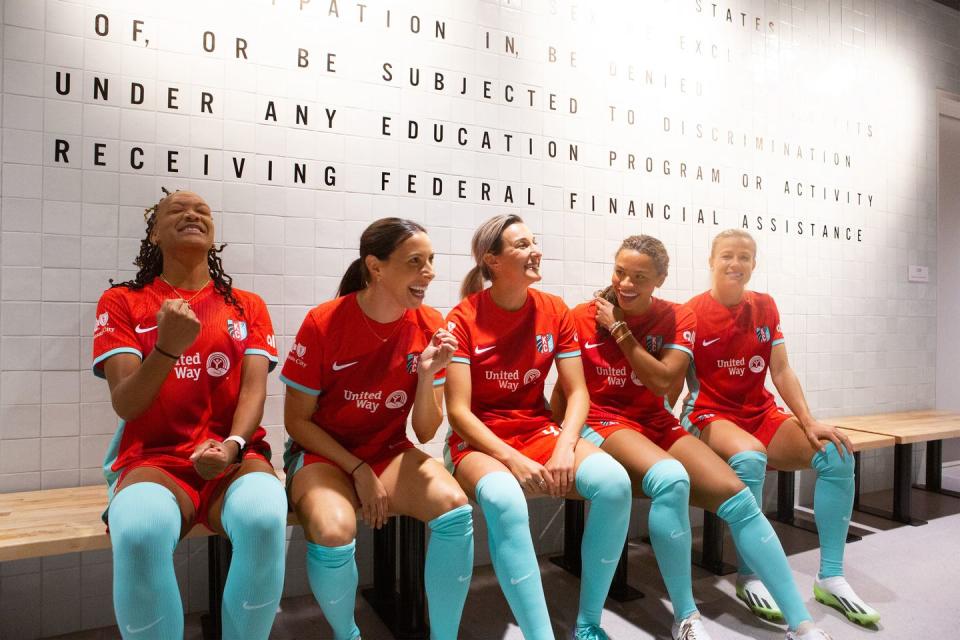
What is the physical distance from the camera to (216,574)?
83.7 inches

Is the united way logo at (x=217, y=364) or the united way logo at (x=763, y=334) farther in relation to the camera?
the united way logo at (x=763, y=334)

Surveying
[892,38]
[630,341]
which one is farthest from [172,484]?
[892,38]

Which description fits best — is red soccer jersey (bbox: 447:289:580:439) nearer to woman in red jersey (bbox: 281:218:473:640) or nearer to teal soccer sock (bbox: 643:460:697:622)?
woman in red jersey (bbox: 281:218:473:640)

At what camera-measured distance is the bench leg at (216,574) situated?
212 cm

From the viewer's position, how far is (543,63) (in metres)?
3.00

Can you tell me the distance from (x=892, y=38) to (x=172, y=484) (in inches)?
186

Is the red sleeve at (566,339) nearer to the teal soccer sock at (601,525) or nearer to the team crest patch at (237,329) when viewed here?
the teal soccer sock at (601,525)

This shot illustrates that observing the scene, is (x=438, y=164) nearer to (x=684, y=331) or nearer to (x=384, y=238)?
(x=384, y=238)

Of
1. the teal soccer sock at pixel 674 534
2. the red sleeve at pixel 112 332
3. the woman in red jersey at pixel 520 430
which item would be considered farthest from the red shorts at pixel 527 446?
the red sleeve at pixel 112 332

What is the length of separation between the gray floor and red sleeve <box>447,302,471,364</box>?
0.95 metres

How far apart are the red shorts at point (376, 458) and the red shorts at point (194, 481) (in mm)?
194

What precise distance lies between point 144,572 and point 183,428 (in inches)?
18.4

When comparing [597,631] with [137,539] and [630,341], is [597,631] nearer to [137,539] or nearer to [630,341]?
[630,341]

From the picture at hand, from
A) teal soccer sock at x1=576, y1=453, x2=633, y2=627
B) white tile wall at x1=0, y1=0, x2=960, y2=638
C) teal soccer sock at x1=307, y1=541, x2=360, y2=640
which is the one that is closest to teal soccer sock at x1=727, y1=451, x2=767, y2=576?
teal soccer sock at x1=576, y1=453, x2=633, y2=627
